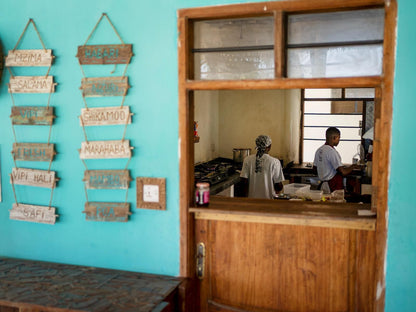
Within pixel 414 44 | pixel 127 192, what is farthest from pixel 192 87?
pixel 414 44

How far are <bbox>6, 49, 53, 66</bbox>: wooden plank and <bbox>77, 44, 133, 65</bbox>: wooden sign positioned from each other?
10.2 inches

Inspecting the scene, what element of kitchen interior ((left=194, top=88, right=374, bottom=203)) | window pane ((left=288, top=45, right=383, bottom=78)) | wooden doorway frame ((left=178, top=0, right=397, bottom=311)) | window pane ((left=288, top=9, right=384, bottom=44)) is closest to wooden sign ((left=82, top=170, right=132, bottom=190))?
wooden doorway frame ((left=178, top=0, right=397, bottom=311))

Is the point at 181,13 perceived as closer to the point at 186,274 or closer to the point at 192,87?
the point at 192,87

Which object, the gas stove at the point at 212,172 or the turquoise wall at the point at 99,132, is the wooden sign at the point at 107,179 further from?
the gas stove at the point at 212,172

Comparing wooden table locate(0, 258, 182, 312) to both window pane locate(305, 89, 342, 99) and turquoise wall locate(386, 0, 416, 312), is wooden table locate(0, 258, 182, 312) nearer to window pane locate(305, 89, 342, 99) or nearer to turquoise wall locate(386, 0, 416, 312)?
turquoise wall locate(386, 0, 416, 312)

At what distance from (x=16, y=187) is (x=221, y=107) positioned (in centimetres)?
534

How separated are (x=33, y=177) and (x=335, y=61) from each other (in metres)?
2.30

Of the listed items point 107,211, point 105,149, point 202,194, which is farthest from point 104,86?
point 202,194

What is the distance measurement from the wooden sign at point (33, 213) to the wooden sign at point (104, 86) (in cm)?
93

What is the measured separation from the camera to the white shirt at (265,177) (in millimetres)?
5094

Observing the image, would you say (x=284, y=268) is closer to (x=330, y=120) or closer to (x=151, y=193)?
(x=151, y=193)

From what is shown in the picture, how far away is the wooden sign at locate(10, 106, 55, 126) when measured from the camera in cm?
306

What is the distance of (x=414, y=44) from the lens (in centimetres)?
238

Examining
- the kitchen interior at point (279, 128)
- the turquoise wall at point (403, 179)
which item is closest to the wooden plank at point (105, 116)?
the turquoise wall at point (403, 179)
